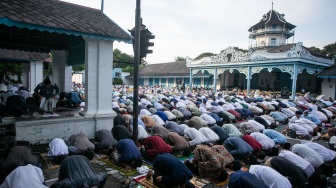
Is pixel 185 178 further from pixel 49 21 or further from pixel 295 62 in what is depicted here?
pixel 295 62

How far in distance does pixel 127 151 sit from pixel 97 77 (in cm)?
322

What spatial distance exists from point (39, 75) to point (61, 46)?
897cm

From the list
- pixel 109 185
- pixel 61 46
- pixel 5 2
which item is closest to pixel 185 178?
pixel 109 185

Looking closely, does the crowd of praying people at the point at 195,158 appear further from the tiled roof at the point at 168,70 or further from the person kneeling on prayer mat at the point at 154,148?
the tiled roof at the point at 168,70

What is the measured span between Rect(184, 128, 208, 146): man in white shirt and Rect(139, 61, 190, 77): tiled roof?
25.2 metres

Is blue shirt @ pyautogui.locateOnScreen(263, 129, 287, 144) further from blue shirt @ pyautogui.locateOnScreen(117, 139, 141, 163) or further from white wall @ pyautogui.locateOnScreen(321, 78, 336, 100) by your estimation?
white wall @ pyautogui.locateOnScreen(321, 78, 336, 100)

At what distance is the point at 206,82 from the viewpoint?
104ft

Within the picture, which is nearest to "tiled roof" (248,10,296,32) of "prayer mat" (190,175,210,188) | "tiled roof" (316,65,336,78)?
"tiled roof" (316,65,336,78)

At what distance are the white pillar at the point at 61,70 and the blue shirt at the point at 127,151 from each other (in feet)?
26.5

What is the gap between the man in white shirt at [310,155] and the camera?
5684 millimetres

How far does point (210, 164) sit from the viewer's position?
17.4 ft

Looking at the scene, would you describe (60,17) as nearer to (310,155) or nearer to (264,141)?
(264,141)

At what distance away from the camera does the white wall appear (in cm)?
2244

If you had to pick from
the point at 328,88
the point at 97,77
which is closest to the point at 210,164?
the point at 97,77
